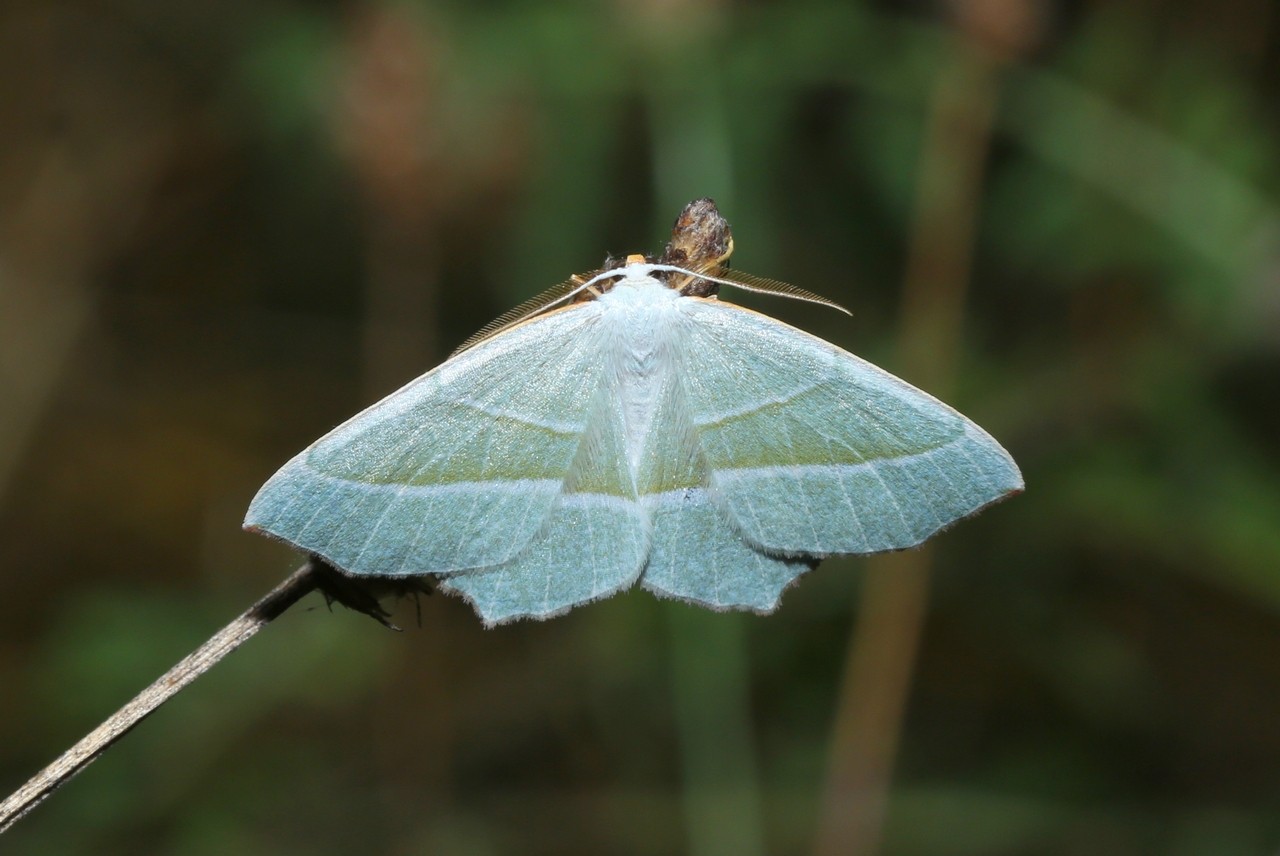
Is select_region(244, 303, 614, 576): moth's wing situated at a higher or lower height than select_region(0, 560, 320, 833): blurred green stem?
higher

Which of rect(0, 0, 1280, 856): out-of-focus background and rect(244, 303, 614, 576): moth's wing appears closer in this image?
rect(244, 303, 614, 576): moth's wing

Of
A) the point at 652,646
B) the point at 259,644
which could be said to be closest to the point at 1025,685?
the point at 652,646

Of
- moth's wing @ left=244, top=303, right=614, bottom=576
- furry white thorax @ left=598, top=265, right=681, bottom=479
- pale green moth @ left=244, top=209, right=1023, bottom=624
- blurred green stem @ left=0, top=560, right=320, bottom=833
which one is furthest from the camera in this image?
furry white thorax @ left=598, top=265, right=681, bottom=479

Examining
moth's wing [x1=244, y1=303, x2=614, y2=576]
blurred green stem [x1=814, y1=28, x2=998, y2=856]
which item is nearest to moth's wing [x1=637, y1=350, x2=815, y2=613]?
moth's wing [x1=244, y1=303, x2=614, y2=576]

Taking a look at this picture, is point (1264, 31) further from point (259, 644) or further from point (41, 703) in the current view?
point (41, 703)

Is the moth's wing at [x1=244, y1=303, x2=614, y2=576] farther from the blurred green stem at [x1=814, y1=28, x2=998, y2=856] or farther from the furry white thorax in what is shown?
the blurred green stem at [x1=814, y1=28, x2=998, y2=856]

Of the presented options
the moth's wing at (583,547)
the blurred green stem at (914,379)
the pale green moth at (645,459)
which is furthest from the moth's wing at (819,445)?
the blurred green stem at (914,379)

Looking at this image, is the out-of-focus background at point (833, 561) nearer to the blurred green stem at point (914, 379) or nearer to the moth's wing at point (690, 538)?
the blurred green stem at point (914, 379)

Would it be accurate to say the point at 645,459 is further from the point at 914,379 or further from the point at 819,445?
the point at 914,379
